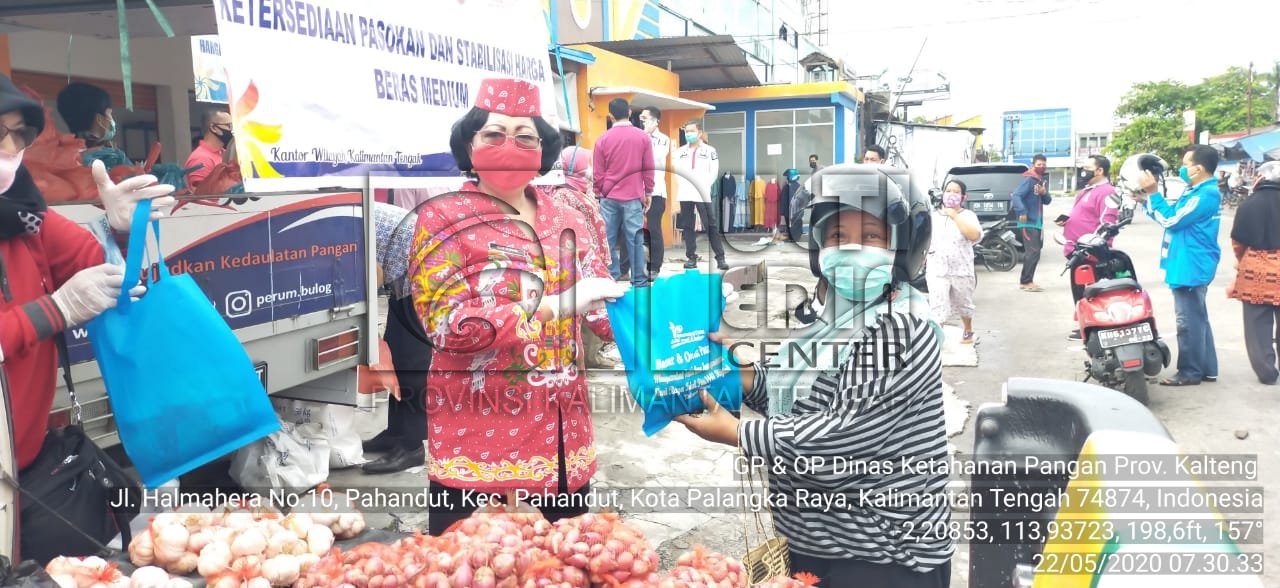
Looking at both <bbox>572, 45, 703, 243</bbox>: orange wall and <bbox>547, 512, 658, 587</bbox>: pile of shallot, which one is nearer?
<bbox>547, 512, 658, 587</bbox>: pile of shallot

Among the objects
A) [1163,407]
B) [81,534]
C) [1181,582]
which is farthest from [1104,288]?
[81,534]

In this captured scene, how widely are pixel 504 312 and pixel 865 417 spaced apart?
0.94m

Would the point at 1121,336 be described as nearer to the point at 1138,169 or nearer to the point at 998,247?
the point at 1138,169

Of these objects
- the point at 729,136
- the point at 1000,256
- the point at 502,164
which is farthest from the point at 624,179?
the point at 729,136

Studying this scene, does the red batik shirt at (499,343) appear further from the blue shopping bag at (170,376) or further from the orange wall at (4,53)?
the orange wall at (4,53)

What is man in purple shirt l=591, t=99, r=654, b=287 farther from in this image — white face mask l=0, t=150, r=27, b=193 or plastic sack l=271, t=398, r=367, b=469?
white face mask l=0, t=150, r=27, b=193

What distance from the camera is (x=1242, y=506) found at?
437 cm

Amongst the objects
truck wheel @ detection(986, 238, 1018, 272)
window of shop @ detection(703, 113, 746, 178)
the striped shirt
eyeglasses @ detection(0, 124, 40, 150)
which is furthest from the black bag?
window of shop @ detection(703, 113, 746, 178)

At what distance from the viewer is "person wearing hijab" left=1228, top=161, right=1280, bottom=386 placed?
6156 millimetres

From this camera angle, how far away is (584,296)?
2.23 meters

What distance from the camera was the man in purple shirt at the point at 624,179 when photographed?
725 centimetres

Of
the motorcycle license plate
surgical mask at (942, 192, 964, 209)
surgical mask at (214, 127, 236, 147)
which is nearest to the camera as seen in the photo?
surgical mask at (214, 127, 236, 147)

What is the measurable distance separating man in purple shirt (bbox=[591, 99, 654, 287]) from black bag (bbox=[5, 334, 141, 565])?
4650 millimetres

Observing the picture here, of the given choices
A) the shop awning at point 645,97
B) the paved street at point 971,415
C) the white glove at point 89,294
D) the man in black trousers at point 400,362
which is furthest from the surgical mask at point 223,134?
the shop awning at point 645,97
